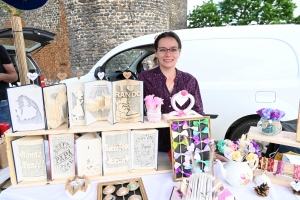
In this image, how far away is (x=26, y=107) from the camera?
3.47ft

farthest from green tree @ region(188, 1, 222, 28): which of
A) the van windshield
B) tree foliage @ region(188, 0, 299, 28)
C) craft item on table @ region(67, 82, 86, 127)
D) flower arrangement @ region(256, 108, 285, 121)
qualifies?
craft item on table @ region(67, 82, 86, 127)

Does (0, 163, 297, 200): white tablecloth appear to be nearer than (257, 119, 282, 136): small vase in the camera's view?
Yes

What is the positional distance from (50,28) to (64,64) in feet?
5.95

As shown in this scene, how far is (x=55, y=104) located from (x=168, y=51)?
855 millimetres

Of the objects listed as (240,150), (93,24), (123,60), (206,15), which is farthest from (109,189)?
(206,15)

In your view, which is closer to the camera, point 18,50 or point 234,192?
point 234,192

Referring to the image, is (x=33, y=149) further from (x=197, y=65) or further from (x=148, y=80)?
(x=197, y=65)

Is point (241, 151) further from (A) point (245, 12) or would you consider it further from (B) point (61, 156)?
(A) point (245, 12)

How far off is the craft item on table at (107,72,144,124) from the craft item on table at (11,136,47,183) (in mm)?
429

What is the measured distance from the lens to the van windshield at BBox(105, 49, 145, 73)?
3575 millimetres

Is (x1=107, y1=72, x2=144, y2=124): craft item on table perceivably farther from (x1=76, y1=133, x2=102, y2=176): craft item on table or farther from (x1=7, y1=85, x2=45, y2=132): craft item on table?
(x1=7, y1=85, x2=45, y2=132): craft item on table

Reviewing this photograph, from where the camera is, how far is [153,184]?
1.13 m

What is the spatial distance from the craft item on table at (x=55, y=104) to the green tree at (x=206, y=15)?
1710cm

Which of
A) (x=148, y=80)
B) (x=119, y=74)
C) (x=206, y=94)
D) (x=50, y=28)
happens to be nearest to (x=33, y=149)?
(x=148, y=80)
